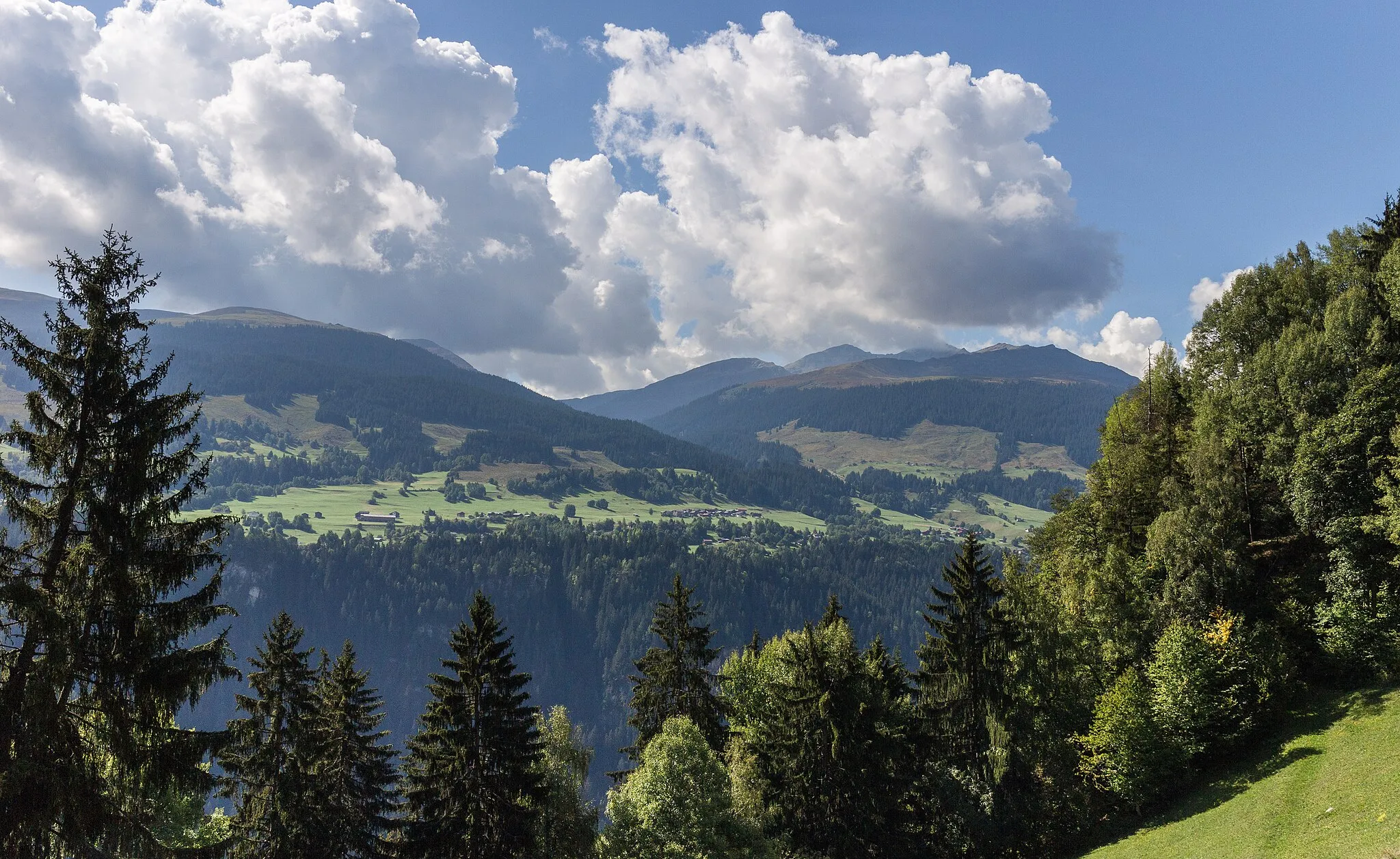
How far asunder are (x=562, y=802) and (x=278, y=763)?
15.3 metres

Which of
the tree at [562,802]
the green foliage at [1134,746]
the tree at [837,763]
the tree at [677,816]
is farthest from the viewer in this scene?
the tree at [562,802]

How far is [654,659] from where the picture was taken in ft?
157

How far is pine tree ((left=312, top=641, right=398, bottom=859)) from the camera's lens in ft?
115

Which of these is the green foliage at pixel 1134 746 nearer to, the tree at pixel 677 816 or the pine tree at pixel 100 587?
the tree at pixel 677 816

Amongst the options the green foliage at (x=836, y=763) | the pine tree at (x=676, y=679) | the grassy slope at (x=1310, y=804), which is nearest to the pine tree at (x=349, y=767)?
the pine tree at (x=676, y=679)

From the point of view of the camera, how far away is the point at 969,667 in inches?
1676

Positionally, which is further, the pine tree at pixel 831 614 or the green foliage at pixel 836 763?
the pine tree at pixel 831 614

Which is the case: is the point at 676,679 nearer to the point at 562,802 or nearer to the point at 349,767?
the point at 562,802

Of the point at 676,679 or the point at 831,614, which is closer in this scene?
the point at 676,679

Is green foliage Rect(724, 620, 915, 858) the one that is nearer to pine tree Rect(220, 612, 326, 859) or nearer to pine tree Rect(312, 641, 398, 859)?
pine tree Rect(312, 641, 398, 859)

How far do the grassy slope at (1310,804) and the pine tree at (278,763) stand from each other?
1447 inches

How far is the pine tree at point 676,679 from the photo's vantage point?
4697 centimetres

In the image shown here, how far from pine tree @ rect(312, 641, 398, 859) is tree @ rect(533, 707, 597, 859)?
7.47 metres

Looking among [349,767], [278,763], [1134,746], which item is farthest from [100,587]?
[1134,746]
